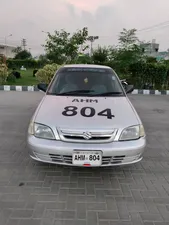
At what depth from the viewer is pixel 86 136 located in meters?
2.65

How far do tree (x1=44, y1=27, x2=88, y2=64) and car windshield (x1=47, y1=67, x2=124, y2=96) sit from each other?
1210 centimetres

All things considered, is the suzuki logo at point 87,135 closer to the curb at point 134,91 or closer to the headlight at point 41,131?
the headlight at point 41,131

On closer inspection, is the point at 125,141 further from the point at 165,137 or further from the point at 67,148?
the point at 165,137

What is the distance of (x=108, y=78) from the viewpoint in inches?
167

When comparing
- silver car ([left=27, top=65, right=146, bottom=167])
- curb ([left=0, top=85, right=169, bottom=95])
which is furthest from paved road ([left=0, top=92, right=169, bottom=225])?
curb ([left=0, top=85, right=169, bottom=95])

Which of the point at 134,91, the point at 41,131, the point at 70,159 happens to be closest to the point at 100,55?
the point at 134,91

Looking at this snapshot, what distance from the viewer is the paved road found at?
2.27 meters

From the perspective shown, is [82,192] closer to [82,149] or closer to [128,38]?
[82,149]

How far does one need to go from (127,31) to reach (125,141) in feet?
39.3

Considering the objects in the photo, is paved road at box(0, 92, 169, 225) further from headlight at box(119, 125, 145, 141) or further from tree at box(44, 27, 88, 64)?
tree at box(44, 27, 88, 64)

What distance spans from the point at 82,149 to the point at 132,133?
725 millimetres

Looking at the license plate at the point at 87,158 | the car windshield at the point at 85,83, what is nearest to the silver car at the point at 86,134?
the license plate at the point at 87,158

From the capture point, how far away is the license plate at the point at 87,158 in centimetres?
262

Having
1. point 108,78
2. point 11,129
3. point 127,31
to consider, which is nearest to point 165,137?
point 108,78
